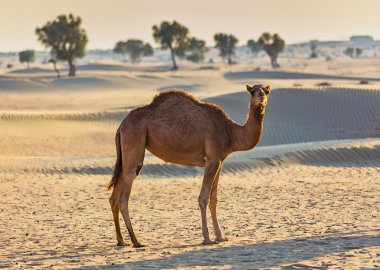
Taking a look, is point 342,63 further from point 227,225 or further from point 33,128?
point 227,225

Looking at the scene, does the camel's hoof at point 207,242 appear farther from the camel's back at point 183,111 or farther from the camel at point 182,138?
the camel's back at point 183,111

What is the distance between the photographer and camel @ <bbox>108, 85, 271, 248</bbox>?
10.3 metres

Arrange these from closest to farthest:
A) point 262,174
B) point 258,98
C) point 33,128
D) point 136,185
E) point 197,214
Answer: point 258,98, point 197,214, point 136,185, point 262,174, point 33,128

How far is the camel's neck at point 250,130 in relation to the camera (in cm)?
1014

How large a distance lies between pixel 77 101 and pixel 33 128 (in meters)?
16.9

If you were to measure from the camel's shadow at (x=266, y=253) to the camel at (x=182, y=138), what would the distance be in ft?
2.75

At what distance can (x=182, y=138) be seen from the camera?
10.3m

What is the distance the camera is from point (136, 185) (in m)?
17.6

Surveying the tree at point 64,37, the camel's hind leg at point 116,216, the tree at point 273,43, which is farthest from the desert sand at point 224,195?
the tree at point 273,43

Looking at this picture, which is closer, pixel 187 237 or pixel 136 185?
pixel 187 237

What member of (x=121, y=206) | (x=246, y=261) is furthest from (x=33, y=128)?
(x=246, y=261)

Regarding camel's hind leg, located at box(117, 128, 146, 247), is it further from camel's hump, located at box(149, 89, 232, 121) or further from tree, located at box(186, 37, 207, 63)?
tree, located at box(186, 37, 207, 63)

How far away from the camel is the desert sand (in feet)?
2.58

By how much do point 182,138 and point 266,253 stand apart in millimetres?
2030
